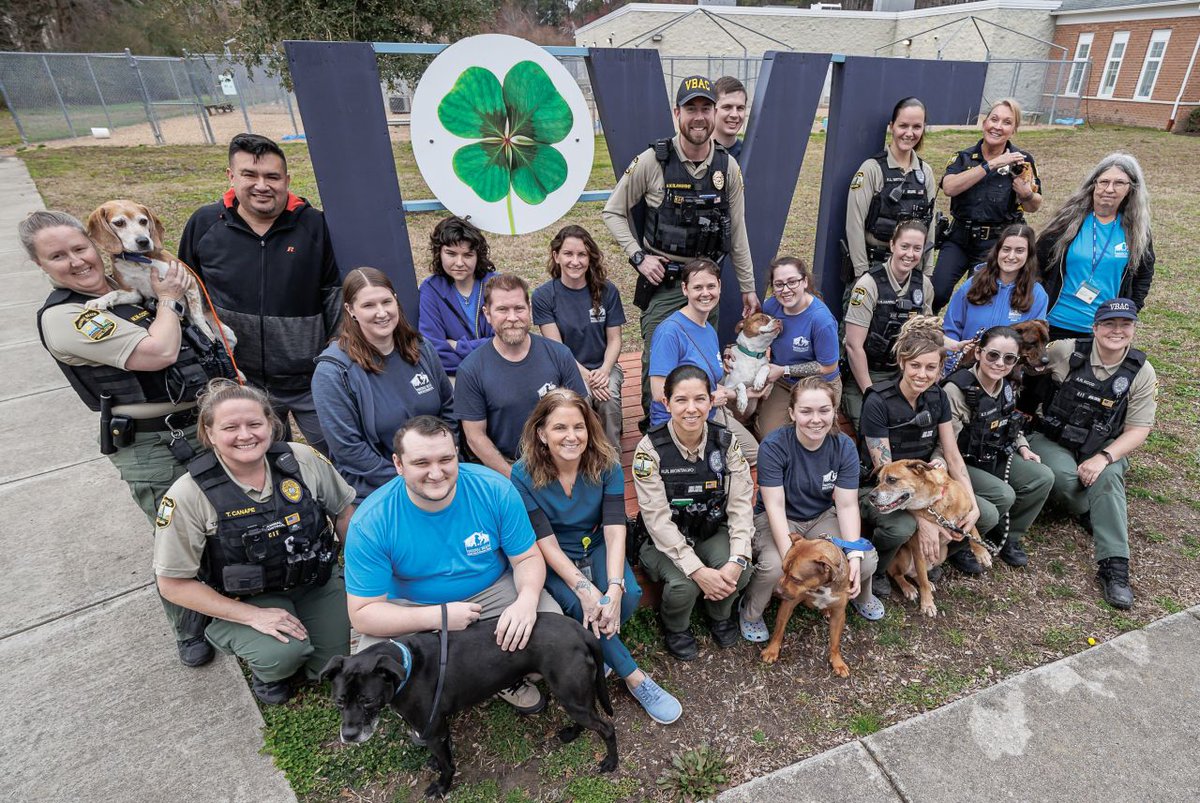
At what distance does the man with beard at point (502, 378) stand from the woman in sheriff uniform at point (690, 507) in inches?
25.3

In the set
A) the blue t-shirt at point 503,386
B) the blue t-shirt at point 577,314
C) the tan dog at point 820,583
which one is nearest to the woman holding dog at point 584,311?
the blue t-shirt at point 577,314

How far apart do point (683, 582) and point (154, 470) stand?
249cm

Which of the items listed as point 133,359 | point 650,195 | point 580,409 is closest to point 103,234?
point 133,359

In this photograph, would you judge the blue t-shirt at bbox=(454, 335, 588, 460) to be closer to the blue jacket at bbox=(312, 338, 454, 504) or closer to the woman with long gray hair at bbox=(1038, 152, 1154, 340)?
the blue jacket at bbox=(312, 338, 454, 504)

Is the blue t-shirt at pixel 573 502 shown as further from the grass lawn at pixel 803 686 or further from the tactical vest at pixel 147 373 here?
the tactical vest at pixel 147 373

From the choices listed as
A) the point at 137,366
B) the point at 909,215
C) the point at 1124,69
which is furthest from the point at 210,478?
the point at 1124,69

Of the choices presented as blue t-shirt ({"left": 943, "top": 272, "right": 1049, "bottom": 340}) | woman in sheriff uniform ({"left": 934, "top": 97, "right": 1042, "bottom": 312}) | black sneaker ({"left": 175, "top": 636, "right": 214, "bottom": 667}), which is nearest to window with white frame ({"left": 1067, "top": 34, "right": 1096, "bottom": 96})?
woman in sheriff uniform ({"left": 934, "top": 97, "right": 1042, "bottom": 312})

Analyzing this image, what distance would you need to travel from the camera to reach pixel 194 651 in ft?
9.71

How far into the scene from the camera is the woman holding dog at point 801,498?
119 inches

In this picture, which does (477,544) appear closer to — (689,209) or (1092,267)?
(689,209)

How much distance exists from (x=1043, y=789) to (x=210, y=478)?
11.3 feet

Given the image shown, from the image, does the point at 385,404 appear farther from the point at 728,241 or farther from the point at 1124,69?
the point at 1124,69

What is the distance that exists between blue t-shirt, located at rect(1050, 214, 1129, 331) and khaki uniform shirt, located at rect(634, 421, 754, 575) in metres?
2.90

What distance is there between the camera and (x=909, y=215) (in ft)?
13.8
